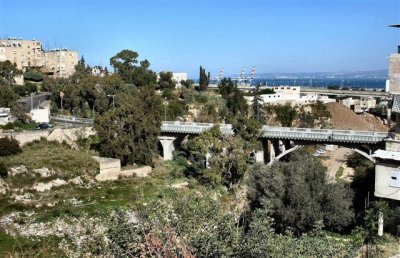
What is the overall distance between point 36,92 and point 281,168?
159 ft

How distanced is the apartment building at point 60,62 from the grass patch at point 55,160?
60.3m


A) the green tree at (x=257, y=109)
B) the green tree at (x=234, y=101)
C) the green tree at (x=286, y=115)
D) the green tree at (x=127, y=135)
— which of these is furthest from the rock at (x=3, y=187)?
the green tree at (x=286, y=115)

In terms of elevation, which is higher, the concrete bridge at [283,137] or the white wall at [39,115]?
the white wall at [39,115]

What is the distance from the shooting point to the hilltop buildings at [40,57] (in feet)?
297

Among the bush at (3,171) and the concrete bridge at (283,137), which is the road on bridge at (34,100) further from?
the bush at (3,171)

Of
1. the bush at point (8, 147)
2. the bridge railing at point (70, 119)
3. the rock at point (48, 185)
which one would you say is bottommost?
the rock at point (48, 185)

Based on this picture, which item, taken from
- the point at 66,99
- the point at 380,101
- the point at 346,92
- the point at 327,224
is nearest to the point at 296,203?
the point at 327,224

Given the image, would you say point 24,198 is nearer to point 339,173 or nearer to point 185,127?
point 185,127

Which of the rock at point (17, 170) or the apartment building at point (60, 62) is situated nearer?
the rock at point (17, 170)

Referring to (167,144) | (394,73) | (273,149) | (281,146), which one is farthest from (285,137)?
(394,73)

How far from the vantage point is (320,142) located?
3753cm

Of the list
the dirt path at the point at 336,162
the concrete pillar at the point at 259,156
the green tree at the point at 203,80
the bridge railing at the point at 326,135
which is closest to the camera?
the bridge railing at the point at 326,135

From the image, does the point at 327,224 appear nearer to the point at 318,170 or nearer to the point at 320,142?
the point at 318,170

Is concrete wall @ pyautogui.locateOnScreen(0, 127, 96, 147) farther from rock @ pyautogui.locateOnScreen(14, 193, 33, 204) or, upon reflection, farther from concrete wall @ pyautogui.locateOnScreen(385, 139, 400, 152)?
concrete wall @ pyautogui.locateOnScreen(385, 139, 400, 152)
